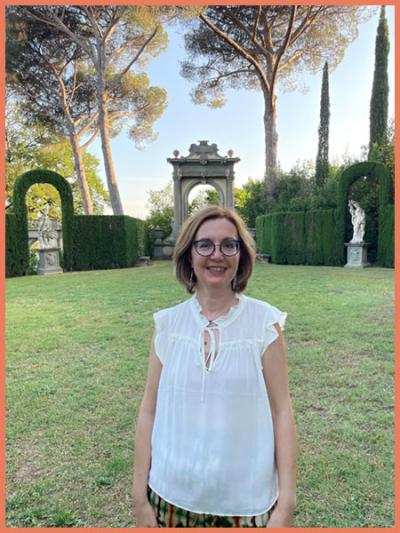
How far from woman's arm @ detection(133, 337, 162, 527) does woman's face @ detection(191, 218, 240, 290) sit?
29 cm

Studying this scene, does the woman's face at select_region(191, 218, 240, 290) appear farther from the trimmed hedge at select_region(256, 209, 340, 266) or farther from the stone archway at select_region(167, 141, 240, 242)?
the stone archway at select_region(167, 141, 240, 242)

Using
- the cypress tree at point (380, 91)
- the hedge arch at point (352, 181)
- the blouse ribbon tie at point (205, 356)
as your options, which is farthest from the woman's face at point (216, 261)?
the cypress tree at point (380, 91)

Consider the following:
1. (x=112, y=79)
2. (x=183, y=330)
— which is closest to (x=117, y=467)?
(x=183, y=330)

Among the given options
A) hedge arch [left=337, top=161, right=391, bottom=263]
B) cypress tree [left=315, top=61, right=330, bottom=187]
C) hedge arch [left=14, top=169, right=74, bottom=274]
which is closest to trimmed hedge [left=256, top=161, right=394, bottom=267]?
hedge arch [left=337, top=161, right=391, bottom=263]

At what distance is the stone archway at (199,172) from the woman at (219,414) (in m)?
Result: 15.7

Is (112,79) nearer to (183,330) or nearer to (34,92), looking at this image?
(34,92)

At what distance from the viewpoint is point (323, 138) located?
18.7 meters

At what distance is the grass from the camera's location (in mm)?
1743

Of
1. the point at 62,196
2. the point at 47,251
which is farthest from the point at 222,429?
the point at 62,196

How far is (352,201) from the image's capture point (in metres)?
12.2

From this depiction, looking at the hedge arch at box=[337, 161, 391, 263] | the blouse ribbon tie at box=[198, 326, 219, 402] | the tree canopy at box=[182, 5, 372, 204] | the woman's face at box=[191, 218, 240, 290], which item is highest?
the tree canopy at box=[182, 5, 372, 204]

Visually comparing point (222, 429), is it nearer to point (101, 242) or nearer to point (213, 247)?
point (213, 247)

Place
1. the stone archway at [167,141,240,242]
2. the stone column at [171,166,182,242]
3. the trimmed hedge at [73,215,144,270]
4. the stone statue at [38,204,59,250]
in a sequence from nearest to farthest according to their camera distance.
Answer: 1. the stone statue at [38,204,59,250]
2. the trimmed hedge at [73,215,144,270]
3. the stone archway at [167,141,240,242]
4. the stone column at [171,166,182,242]

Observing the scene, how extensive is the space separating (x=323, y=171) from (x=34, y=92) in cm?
1517
